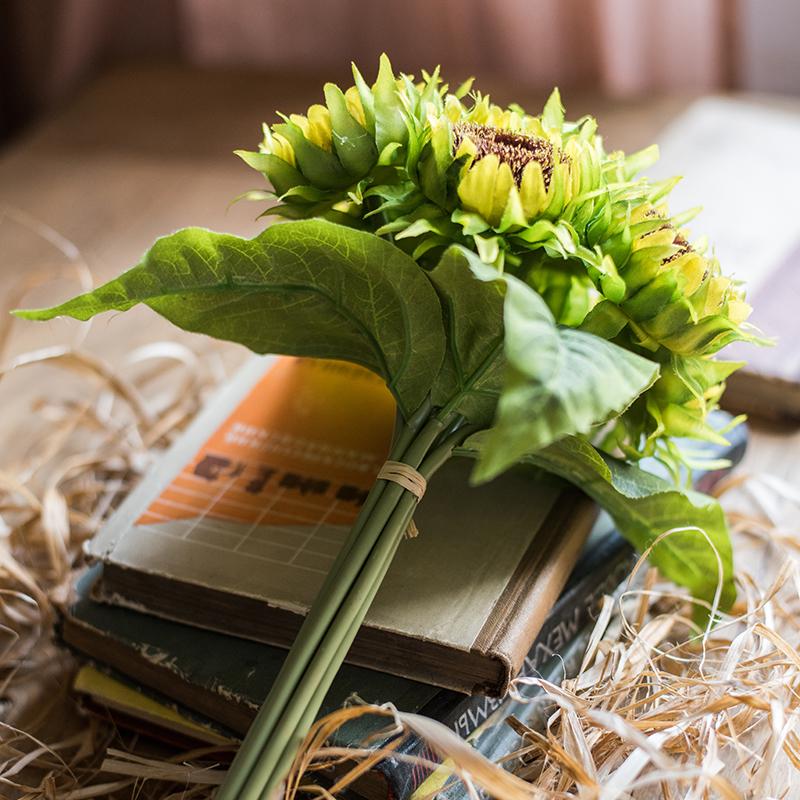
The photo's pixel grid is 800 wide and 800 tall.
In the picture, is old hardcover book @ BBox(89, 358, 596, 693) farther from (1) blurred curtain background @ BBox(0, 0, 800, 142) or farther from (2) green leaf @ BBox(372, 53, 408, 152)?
(1) blurred curtain background @ BBox(0, 0, 800, 142)

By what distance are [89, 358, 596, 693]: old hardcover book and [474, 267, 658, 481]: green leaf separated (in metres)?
0.13

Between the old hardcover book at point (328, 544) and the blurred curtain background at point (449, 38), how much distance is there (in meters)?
0.66

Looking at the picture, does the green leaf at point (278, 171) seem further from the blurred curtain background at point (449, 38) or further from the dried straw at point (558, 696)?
the blurred curtain background at point (449, 38)

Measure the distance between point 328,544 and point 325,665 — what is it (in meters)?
0.09

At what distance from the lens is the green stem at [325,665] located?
1.23ft

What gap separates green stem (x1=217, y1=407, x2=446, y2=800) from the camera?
375 mm

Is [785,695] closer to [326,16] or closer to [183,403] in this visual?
[183,403]

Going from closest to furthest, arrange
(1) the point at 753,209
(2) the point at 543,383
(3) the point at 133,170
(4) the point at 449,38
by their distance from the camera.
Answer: (2) the point at 543,383 → (1) the point at 753,209 → (3) the point at 133,170 → (4) the point at 449,38

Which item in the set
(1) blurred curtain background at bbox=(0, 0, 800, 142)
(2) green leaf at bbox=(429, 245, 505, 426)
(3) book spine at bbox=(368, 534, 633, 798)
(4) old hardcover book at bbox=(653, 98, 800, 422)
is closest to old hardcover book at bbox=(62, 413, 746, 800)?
(3) book spine at bbox=(368, 534, 633, 798)

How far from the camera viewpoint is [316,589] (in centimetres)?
45

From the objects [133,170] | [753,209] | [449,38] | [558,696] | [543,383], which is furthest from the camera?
[449,38]

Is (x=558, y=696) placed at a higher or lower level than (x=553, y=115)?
lower

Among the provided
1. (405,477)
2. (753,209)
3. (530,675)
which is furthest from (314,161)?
(753,209)

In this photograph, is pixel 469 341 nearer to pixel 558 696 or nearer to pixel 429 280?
pixel 429 280
